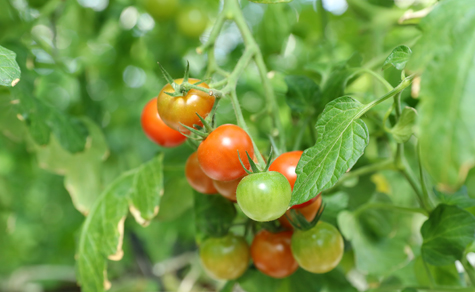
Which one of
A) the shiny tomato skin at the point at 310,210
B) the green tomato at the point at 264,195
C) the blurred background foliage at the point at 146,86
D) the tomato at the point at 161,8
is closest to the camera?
the green tomato at the point at 264,195

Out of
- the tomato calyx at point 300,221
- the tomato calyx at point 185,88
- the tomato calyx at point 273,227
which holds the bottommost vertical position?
the tomato calyx at point 273,227

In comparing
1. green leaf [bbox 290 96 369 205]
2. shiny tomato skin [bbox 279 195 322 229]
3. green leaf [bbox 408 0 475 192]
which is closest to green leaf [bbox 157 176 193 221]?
shiny tomato skin [bbox 279 195 322 229]

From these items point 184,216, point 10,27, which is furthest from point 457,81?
point 184,216

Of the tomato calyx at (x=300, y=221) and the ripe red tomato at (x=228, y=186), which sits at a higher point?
the ripe red tomato at (x=228, y=186)

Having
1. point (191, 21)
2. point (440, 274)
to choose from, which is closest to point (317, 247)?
point (440, 274)

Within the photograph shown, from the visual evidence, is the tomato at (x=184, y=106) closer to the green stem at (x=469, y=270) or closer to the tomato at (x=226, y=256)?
the tomato at (x=226, y=256)

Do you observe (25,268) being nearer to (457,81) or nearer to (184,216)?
(184,216)

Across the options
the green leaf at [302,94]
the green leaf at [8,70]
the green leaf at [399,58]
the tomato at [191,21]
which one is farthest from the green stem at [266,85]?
the tomato at [191,21]
